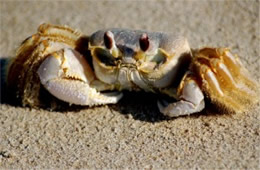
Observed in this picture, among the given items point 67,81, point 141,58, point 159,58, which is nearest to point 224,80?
point 159,58

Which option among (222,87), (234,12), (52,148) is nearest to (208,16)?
(234,12)

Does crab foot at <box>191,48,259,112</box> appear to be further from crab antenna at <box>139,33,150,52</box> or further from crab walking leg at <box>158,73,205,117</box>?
crab antenna at <box>139,33,150,52</box>

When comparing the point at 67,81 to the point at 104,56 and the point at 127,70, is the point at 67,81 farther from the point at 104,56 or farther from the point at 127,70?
the point at 127,70

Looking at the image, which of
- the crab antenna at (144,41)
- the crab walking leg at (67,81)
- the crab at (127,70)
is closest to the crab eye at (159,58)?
the crab at (127,70)

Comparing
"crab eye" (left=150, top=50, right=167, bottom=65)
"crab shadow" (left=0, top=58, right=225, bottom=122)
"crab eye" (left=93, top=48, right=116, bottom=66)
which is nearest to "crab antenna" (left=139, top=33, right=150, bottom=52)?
"crab eye" (left=150, top=50, right=167, bottom=65)

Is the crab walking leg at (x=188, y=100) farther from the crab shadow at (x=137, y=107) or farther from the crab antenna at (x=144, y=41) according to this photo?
the crab antenna at (x=144, y=41)

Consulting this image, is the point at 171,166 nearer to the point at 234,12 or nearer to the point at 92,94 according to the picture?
the point at 92,94

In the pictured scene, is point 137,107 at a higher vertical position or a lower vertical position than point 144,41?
lower
